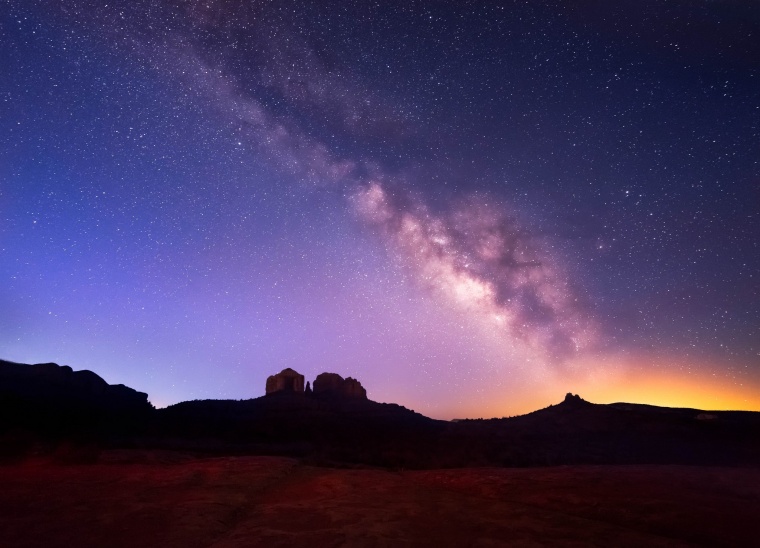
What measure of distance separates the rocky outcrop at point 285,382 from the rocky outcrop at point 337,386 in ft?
15.1

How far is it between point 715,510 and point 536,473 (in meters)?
5.46

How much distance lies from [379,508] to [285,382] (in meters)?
105

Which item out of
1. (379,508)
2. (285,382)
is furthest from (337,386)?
(379,508)

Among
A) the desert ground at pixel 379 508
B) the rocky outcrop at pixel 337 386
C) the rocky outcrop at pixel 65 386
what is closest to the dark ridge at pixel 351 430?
the rocky outcrop at pixel 65 386

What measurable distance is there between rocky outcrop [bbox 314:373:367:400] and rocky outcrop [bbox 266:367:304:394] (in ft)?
15.1

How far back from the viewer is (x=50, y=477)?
12.2 m

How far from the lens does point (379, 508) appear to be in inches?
344

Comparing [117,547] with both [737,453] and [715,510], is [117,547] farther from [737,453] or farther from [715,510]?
[737,453]

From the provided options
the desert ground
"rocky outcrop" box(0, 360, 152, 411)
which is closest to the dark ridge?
"rocky outcrop" box(0, 360, 152, 411)

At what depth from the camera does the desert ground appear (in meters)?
6.66

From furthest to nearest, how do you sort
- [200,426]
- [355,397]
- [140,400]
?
[355,397] < [140,400] < [200,426]

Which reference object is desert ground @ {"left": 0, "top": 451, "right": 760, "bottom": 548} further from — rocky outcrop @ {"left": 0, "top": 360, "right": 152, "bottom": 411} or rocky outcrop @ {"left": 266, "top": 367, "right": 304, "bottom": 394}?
rocky outcrop @ {"left": 266, "top": 367, "right": 304, "bottom": 394}

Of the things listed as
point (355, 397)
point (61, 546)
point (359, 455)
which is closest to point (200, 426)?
point (359, 455)

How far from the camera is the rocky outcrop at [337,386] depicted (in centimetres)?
10544
